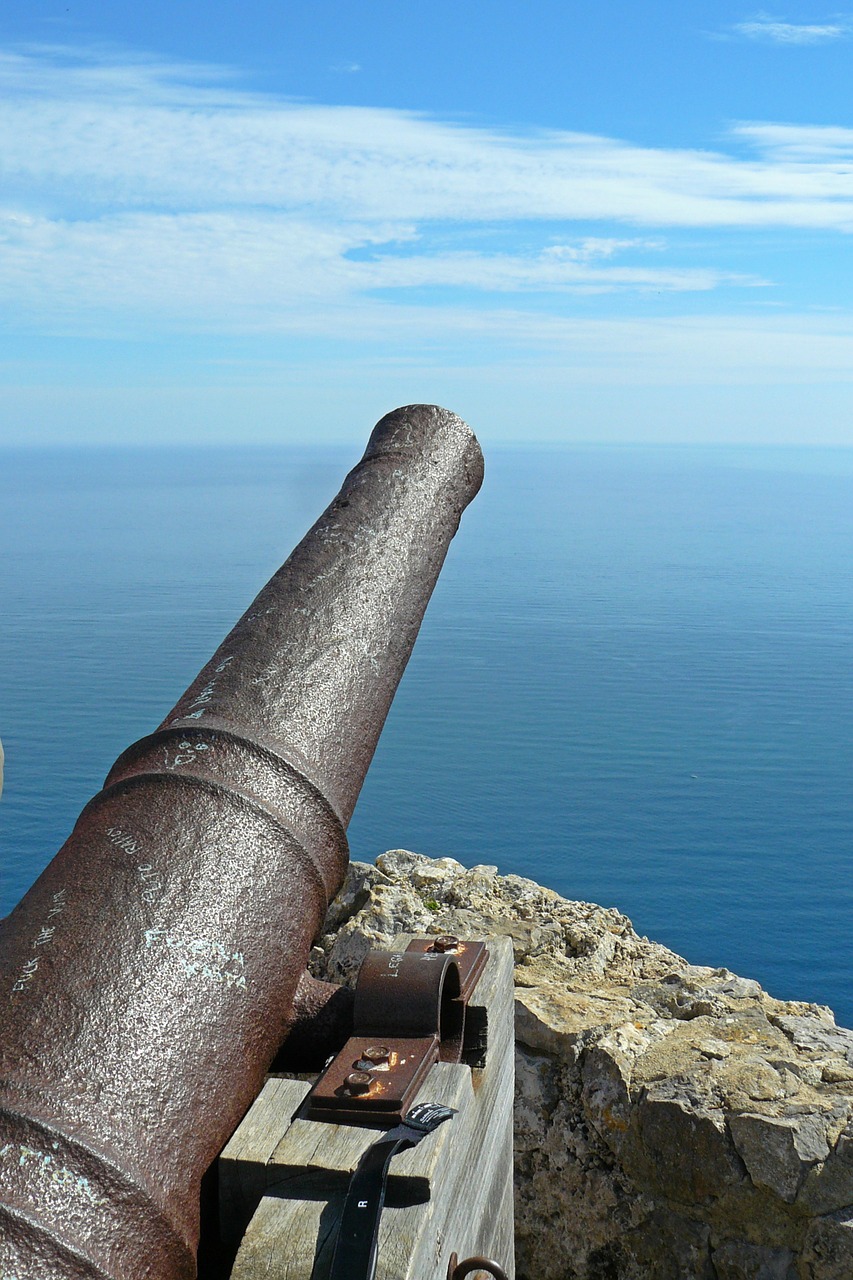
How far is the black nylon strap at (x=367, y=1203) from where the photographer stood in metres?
1.76

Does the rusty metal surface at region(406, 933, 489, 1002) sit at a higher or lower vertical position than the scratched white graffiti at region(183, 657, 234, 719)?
lower

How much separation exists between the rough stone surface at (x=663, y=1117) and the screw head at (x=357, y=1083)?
1254mm

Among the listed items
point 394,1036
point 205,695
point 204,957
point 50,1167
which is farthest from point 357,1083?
point 205,695

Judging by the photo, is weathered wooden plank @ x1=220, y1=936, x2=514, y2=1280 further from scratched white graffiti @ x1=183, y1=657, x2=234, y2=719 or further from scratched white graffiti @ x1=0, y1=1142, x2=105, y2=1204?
scratched white graffiti @ x1=183, y1=657, x2=234, y2=719

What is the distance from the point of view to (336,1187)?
Result: 77.9 inches

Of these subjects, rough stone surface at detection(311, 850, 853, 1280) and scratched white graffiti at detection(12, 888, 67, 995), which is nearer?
scratched white graffiti at detection(12, 888, 67, 995)

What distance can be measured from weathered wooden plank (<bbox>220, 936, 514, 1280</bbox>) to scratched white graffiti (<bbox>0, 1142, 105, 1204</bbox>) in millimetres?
269

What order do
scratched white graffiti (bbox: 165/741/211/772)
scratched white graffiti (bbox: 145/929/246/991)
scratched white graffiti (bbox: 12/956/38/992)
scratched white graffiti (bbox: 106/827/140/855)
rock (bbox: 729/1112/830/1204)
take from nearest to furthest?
scratched white graffiti (bbox: 12/956/38/992)
scratched white graffiti (bbox: 145/929/246/991)
scratched white graffiti (bbox: 106/827/140/855)
scratched white graffiti (bbox: 165/741/211/772)
rock (bbox: 729/1112/830/1204)

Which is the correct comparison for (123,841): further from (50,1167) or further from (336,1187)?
(336,1187)

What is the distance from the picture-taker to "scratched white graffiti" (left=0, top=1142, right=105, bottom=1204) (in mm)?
1757

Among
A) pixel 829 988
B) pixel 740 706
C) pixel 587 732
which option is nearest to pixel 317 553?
pixel 829 988

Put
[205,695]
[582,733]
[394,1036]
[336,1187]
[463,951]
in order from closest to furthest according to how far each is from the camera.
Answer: [336,1187], [394,1036], [205,695], [463,951], [582,733]

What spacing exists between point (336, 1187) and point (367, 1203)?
0.17 metres

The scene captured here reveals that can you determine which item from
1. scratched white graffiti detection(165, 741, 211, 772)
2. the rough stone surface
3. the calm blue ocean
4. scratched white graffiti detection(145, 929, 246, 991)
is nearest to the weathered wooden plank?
scratched white graffiti detection(145, 929, 246, 991)
